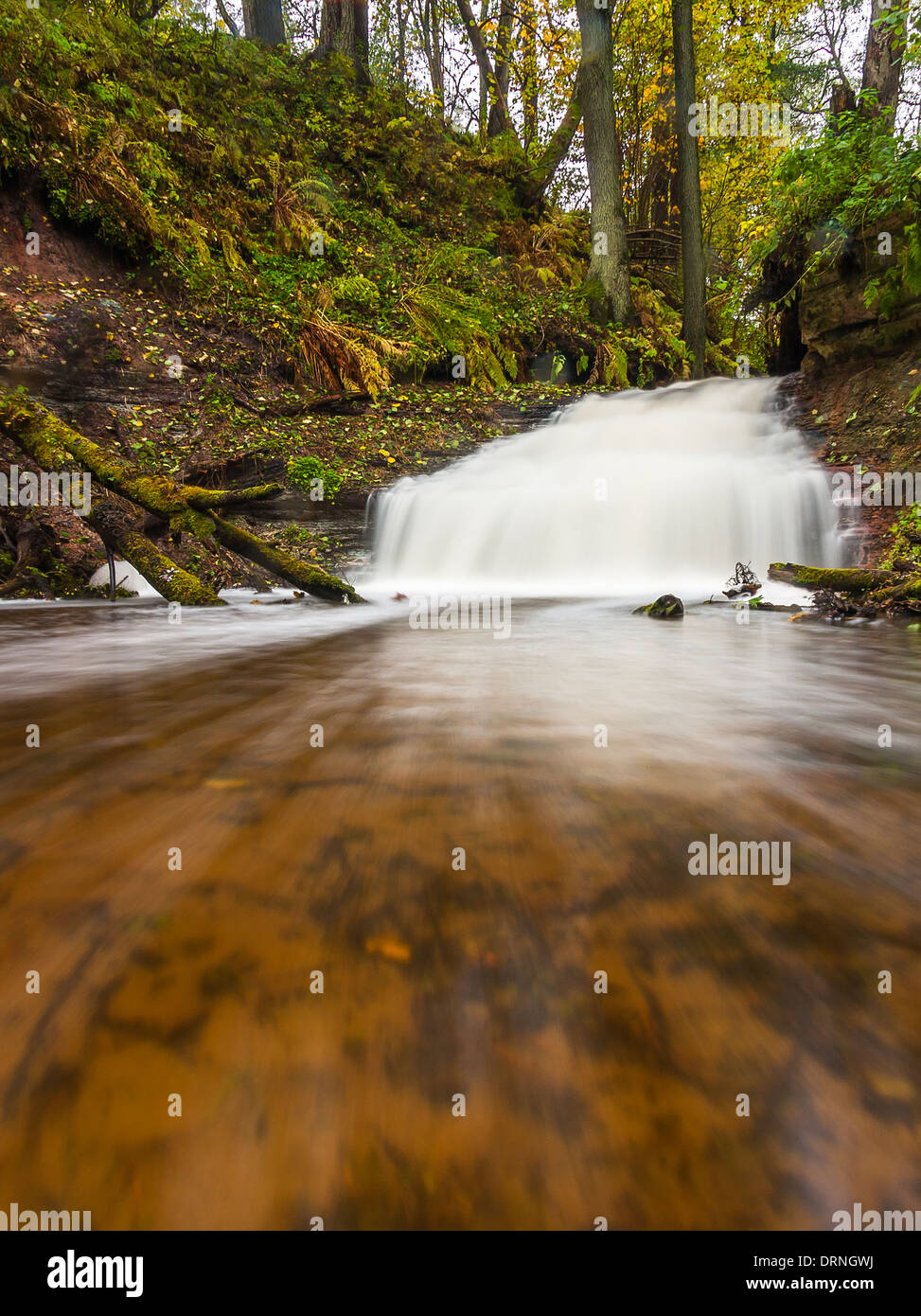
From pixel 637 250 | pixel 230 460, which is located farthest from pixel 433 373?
pixel 637 250

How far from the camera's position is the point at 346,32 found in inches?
699

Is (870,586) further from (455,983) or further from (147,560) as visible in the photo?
(147,560)

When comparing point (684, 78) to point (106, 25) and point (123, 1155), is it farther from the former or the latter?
point (123, 1155)

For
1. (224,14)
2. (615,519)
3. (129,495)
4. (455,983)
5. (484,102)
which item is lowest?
(455,983)

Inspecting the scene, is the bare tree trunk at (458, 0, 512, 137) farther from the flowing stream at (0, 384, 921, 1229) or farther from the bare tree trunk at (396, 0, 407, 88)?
the flowing stream at (0, 384, 921, 1229)

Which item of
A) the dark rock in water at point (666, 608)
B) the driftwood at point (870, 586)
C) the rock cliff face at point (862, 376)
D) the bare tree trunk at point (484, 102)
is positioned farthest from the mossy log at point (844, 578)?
the bare tree trunk at point (484, 102)

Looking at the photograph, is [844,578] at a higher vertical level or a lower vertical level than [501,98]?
lower

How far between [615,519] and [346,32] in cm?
1845

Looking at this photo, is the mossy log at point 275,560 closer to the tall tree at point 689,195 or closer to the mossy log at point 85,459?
the mossy log at point 85,459

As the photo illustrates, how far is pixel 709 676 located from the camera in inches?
122

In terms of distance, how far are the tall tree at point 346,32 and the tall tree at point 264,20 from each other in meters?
1.30

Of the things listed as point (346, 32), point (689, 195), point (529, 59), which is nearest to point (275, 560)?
point (689, 195)

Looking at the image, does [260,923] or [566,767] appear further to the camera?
[566,767]
